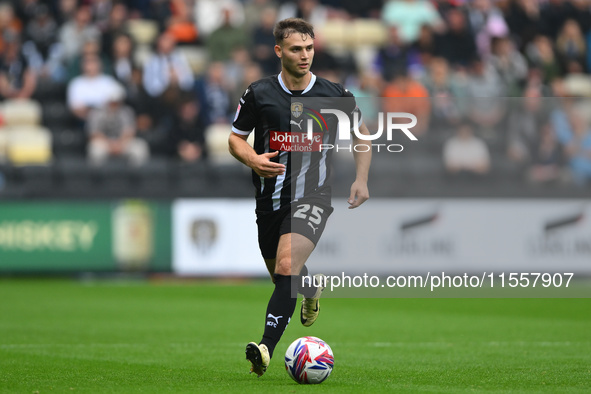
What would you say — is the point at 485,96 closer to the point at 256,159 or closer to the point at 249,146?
the point at 249,146

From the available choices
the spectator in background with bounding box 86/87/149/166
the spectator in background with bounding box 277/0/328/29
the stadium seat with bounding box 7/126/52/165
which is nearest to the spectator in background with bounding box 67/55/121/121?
the spectator in background with bounding box 86/87/149/166

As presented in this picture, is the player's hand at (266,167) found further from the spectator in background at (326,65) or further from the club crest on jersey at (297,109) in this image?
the spectator in background at (326,65)

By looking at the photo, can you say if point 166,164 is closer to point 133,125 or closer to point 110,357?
point 133,125

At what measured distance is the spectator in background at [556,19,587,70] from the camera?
20.2 m

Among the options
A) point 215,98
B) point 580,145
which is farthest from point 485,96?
point 215,98

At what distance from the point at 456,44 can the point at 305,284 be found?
44.9ft

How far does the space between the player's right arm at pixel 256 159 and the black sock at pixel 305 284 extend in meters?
0.71

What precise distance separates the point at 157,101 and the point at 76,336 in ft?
28.3

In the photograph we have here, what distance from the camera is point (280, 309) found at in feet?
21.8

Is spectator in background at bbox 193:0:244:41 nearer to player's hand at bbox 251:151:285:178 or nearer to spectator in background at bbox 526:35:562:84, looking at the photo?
spectator in background at bbox 526:35:562:84

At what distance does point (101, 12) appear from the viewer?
1919cm

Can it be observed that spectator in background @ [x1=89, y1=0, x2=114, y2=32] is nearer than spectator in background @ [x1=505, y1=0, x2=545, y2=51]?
Yes

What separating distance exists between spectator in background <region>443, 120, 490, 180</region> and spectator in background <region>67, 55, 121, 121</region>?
18.9 feet

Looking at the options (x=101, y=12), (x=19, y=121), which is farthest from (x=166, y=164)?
(x=101, y=12)
